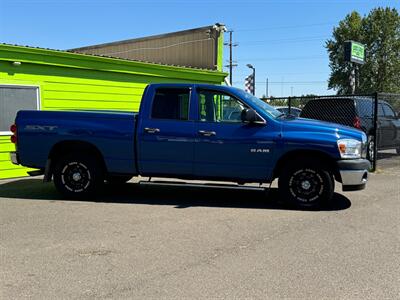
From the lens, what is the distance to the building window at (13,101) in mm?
10703

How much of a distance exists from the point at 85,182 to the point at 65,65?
4.52m

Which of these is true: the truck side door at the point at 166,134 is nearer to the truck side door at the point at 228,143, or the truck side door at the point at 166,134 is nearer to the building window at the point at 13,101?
the truck side door at the point at 228,143

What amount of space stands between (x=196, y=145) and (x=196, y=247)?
260cm

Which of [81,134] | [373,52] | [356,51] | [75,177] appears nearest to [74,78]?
[81,134]

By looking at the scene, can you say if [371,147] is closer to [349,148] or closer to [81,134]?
[349,148]

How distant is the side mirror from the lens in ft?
24.6

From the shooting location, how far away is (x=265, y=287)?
4.30m

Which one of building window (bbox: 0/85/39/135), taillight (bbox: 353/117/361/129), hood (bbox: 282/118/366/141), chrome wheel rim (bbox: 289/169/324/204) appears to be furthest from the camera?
taillight (bbox: 353/117/361/129)

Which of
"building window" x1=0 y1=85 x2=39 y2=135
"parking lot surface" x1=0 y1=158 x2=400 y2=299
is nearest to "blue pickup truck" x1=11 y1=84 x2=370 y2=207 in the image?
"parking lot surface" x1=0 y1=158 x2=400 y2=299

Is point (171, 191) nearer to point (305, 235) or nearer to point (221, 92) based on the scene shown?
point (221, 92)

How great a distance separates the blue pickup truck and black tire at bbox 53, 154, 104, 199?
18 mm

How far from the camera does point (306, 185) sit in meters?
7.55

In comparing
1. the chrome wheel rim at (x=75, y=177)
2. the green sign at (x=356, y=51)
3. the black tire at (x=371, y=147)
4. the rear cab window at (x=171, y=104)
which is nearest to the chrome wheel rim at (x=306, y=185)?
the rear cab window at (x=171, y=104)

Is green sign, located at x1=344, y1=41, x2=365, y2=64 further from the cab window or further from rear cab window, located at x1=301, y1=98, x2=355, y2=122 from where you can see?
the cab window
